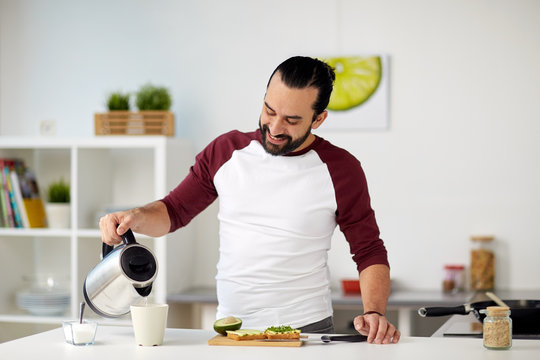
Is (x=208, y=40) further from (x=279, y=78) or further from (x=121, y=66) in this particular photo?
(x=279, y=78)

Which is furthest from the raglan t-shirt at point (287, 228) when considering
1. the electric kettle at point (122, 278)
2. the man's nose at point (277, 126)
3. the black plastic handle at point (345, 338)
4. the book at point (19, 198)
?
the book at point (19, 198)

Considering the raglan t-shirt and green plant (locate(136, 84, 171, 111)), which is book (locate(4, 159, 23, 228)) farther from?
the raglan t-shirt

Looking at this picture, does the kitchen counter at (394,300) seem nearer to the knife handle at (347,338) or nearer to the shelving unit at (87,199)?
the shelving unit at (87,199)

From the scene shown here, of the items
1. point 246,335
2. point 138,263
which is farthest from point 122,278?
point 246,335

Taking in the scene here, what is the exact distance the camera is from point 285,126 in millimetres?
2105

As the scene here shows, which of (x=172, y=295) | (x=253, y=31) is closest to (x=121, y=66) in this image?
(x=253, y=31)

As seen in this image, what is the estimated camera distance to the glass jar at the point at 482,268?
3508 mm

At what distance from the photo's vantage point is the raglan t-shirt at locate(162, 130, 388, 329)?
2170mm

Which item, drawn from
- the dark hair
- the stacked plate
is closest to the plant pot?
the stacked plate

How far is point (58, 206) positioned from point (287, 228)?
194 centimetres

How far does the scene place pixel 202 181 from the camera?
231cm

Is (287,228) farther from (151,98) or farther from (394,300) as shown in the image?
(151,98)

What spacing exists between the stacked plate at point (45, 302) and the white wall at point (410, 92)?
0.67 m

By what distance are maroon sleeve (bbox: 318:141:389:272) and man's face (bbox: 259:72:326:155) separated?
0.46 ft
